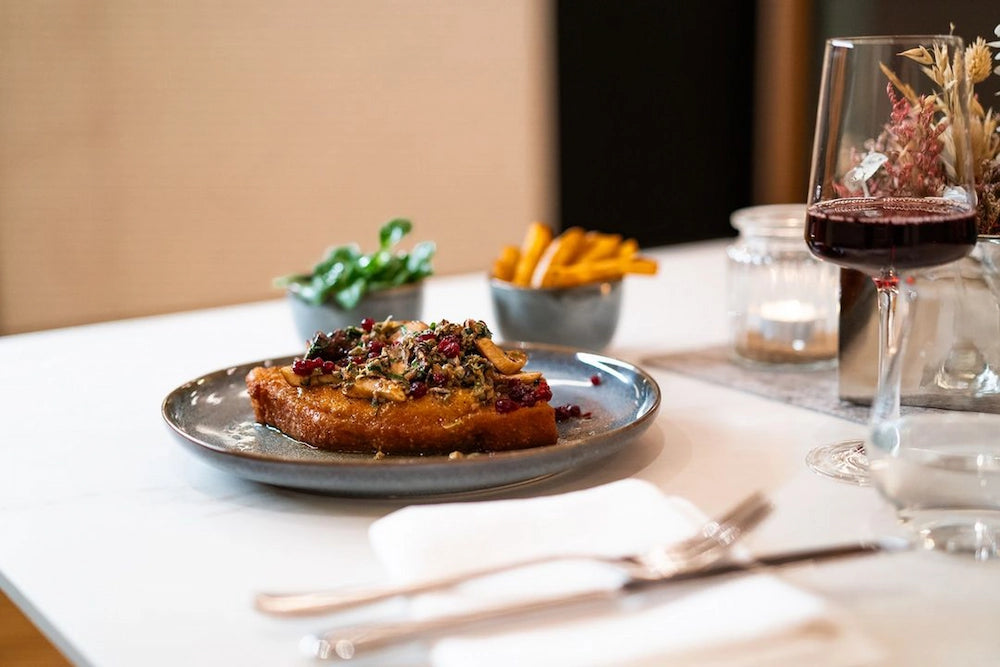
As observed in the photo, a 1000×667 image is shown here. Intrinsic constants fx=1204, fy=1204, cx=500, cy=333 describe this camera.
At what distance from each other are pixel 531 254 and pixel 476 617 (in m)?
1.05

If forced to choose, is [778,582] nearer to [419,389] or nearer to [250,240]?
[419,389]

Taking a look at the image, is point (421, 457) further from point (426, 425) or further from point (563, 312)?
point (563, 312)

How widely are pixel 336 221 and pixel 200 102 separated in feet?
2.17

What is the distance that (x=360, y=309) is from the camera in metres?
1.79

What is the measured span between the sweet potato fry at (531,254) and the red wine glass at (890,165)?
0.65m

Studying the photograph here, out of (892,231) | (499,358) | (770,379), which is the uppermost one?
(892,231)

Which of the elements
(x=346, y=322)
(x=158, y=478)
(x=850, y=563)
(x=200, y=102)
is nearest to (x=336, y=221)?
(x=200, y=102)

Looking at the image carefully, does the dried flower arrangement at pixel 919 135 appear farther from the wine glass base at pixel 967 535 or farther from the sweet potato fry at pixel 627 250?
the sweet potato fry at pixel 627 250

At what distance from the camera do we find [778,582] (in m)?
0.85

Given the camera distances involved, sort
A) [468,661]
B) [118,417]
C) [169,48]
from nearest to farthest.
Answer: [468,661] → [118,417] → [169,48]

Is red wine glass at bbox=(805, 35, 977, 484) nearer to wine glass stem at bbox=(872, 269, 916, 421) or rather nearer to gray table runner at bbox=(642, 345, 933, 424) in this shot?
wine glass stem at bbox=(872, 269, 916, 421)

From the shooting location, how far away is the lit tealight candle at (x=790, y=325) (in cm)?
169

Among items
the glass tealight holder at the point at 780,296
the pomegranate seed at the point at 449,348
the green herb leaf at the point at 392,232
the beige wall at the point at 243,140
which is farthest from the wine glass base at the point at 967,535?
the beige wall at the point at 243,140

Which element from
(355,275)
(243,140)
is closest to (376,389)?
(355,275)
